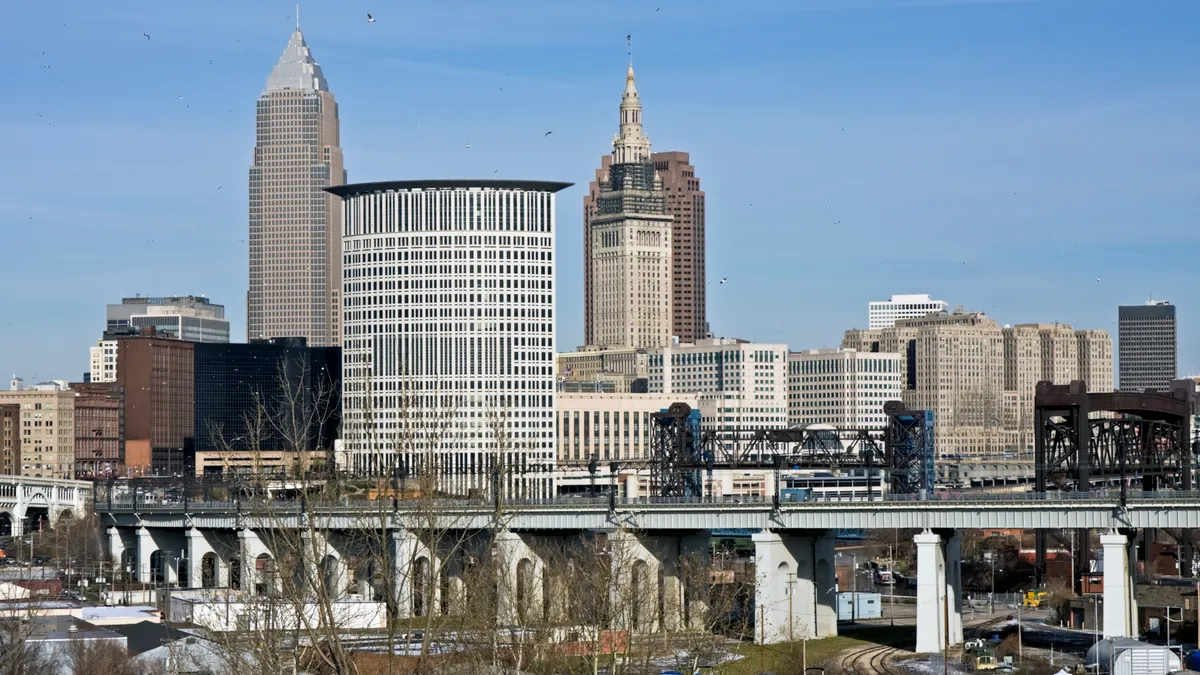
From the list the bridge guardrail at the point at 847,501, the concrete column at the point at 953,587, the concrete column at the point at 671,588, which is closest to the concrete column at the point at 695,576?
the concrete column at the point at 671,588

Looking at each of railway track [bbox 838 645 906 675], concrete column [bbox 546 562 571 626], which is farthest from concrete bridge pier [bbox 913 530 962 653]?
concrete column [bbox 546 562 571 626]

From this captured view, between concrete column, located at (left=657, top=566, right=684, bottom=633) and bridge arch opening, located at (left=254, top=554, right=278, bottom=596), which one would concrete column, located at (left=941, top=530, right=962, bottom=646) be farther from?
bridge arch opening, located at (left=254, top=554, right=278, bottom=596)

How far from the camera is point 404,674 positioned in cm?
5053

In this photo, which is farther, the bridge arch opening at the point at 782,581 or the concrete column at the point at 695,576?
the bridge arch opening at the point at 782,581

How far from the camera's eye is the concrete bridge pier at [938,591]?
125000 millimetres

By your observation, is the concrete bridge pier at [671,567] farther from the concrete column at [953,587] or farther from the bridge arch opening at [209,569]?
the bridge arch opening at [209,569]

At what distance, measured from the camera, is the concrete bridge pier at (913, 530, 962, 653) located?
12500 centimetres

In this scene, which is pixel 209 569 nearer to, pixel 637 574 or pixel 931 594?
pixel 637 574

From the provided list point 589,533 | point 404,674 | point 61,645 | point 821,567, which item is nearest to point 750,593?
point 821,567

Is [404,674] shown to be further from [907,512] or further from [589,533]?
[589,533]

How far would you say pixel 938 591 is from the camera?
127438 millimetres

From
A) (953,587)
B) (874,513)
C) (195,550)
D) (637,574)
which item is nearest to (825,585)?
(874,513)

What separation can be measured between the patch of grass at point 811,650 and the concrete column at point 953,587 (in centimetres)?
526

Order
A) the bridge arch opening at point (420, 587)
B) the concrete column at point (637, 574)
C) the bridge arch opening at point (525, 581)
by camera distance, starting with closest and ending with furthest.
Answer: the bridge arch opening at point (420, 587), the bridge arch opening at point (525, 581), the concrete column at point (637, 574)
